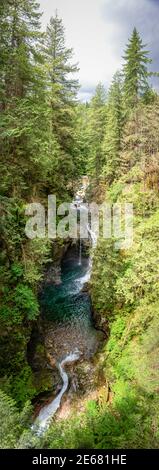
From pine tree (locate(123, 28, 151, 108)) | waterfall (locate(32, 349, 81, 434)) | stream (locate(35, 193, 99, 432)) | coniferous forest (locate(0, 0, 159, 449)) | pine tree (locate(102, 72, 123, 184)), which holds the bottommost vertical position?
waterfall (locate(32, 349, 81, 434))

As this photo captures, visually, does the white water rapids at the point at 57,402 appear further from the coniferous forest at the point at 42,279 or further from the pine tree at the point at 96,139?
the pine tree at the point at 96,139

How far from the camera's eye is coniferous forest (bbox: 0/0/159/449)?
7.49 meters

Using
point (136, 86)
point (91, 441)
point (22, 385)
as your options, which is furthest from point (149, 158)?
point (91, 441)

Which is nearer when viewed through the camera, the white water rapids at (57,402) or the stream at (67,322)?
the white water rapids at (57,402)

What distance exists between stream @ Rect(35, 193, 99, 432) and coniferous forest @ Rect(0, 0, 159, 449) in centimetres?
54

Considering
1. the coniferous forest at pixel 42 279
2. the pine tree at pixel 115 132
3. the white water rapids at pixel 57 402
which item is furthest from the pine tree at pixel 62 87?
the white water rapids at pixel 57 402

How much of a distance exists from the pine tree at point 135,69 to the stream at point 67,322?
49.5 feet

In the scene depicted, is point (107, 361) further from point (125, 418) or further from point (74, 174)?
point (74, 174)

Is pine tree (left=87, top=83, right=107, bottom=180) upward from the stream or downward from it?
upward

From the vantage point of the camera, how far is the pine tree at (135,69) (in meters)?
24.2

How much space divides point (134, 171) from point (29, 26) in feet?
40.4

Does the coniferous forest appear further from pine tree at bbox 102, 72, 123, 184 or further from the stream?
pine tree at bbox 102, 72, 123, 184

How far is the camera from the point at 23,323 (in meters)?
12.3

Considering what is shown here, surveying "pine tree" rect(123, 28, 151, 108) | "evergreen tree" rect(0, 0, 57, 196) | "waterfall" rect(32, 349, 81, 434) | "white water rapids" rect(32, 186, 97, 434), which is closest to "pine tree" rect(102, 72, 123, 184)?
"pine tree" rect(123, 28, 151, 108)
